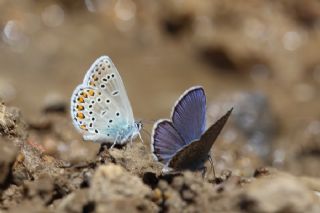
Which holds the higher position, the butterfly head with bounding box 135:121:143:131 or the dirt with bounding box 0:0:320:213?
the dirt with bounding box 0:0:320:213

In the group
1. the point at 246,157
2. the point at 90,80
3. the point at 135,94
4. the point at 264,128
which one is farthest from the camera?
the point at 135,94

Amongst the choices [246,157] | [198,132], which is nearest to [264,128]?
[246,157]

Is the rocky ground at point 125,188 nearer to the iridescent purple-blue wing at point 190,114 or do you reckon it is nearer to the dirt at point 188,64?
the iridescent purple-blue wing at point 190,114

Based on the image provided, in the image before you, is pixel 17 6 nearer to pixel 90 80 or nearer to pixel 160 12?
pixel 160 12

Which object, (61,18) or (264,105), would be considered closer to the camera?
(264,105)

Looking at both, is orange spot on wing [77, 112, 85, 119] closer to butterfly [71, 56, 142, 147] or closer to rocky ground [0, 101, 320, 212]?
butterfly [71, 56, 142, 147]

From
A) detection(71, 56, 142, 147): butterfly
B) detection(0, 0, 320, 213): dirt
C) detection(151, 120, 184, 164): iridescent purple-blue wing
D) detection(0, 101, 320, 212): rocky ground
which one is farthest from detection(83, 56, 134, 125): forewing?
detection(0, 0, 320, 213): dirt

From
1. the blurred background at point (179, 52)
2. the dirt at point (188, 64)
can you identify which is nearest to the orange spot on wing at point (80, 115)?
the dirt at point (188, 64)
